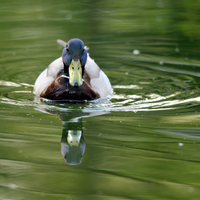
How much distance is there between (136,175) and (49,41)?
7020 mm

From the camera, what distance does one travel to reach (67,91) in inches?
273

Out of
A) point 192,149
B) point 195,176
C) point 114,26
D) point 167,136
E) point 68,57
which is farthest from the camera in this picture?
point 114,26

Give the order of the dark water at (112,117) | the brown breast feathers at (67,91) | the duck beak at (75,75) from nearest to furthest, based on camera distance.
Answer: the dark water at (112,117) → the duck beak at (75,75) → the brown breast feathers at (67,91)

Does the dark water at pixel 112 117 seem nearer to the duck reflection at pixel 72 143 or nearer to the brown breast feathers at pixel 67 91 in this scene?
the duck reflection at pixel 72 143

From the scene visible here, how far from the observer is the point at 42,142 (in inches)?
206

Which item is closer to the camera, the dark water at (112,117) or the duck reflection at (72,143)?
the dark water at (112,117)

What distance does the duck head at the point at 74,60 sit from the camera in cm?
675

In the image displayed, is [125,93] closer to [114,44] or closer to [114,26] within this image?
[114,44]

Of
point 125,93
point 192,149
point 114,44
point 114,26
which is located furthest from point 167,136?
point 114,26

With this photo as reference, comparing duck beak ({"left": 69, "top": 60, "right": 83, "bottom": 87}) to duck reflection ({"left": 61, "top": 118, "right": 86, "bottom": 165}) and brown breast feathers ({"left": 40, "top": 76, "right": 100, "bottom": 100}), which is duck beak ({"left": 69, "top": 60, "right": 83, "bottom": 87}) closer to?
brown breast feathers ({"left": 40, "top": 76, "right": 100, "bottom": 100})

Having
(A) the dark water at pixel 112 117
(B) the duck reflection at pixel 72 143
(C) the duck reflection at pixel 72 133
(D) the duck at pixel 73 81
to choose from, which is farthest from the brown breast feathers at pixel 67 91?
(B) the duck reflection at pixel 72 143

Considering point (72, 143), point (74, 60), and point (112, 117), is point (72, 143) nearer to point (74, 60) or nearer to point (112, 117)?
point (112, 117)

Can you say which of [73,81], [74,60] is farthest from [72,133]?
[74,60]

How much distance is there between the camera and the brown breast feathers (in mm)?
6941
